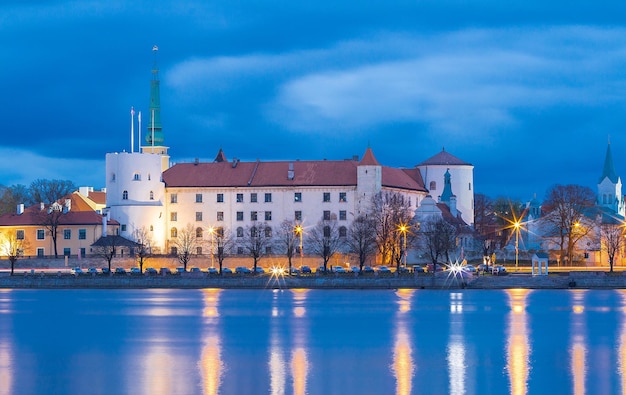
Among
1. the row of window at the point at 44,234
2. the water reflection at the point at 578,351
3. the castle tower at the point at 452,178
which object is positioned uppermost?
the castle tower at the point at 452,178

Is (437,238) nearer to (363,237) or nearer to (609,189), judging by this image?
(363,237)

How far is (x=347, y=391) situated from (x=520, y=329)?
724 inches

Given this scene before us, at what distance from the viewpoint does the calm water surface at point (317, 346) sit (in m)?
33.4

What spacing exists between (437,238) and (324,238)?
10756mm

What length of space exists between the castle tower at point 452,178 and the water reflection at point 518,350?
5072 centimetres

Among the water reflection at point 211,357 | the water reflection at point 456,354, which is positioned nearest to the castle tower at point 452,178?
the water reflection at point 456,354

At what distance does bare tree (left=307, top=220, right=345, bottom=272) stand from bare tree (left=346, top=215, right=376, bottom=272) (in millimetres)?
906

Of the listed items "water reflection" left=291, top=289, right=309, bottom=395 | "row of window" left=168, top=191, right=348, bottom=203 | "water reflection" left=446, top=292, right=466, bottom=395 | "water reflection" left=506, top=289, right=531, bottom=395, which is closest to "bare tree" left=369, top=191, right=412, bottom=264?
"row of window" left=168, top=191, right=348, bottom=203

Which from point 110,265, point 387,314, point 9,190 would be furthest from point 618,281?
point 9,190

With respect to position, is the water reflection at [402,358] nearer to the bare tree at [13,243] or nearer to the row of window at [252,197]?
the row of window at [252,197]

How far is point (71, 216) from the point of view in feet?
312

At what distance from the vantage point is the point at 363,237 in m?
91.1

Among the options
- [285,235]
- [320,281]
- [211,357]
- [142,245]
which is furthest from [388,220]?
[211,357]

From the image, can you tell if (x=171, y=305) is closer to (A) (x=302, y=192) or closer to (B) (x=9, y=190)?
(A) (x=302, y=192)
